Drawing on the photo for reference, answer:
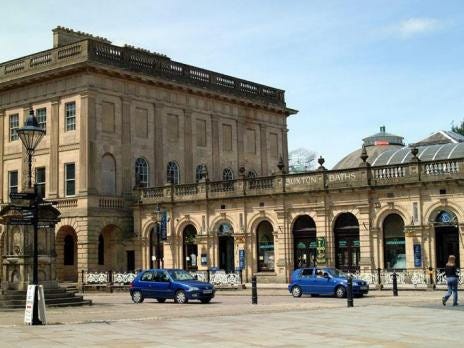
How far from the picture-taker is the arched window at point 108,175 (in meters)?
49.7

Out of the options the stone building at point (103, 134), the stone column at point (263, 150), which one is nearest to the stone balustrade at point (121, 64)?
the stone building at point (103, 134)

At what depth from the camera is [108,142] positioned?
49875 millimetres

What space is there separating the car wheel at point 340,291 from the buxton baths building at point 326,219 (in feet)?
19.3

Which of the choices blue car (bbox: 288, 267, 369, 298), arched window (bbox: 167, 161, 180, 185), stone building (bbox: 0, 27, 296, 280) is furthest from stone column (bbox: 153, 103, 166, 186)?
blue car (bbox: 288, 267, 369, 298)

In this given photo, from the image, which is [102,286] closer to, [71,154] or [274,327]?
[71,154]

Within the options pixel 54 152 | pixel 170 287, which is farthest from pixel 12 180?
pixel 170 287

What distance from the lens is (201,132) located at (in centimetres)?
5672

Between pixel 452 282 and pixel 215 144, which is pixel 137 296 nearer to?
pixel 452 282

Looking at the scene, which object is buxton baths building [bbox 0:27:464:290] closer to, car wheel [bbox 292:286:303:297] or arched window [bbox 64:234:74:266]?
arched window [bbox 64:234:74:266]

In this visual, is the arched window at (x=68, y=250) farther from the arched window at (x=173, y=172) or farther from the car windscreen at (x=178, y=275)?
the car windscreen at (x=178, y=275)

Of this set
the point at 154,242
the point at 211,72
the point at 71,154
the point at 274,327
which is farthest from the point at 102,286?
the point at 274,327

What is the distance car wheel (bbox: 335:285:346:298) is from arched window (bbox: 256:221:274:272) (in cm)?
1212

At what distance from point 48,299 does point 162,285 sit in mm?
5048

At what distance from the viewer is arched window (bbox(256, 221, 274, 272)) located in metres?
45.0
